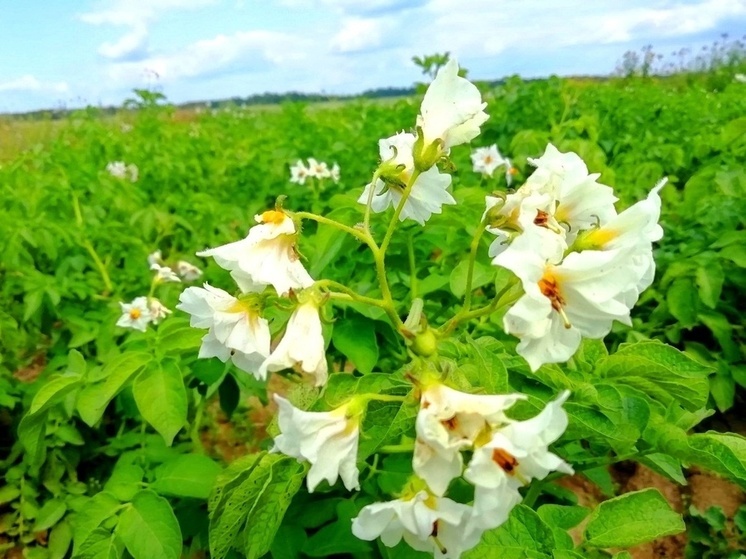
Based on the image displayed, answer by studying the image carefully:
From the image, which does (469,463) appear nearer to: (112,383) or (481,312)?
(481,312)

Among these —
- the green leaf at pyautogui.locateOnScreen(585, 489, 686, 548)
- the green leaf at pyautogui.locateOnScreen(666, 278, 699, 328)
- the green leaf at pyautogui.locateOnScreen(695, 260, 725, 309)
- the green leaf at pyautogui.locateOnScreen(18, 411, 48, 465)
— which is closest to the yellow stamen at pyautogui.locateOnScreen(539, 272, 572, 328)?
the green leaf at pyautogui.locateOnScreen(585, 489, 686, 548)

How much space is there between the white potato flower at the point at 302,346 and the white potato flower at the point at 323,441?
0.08 metres

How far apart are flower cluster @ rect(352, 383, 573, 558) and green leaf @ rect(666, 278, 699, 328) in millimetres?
1968

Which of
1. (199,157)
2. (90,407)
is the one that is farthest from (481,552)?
(199,157)

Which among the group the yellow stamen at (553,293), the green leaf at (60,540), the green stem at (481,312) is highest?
the yellow stamen at (553,293)

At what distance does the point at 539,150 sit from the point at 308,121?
3750 millimetres

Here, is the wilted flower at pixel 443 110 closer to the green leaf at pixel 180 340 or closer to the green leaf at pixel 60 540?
the green leaf at pixel 180 340

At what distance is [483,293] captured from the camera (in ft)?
8.11

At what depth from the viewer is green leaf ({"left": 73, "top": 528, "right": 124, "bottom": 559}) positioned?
1557mm

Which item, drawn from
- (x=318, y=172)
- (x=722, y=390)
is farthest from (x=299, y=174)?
(x=722, y=390)

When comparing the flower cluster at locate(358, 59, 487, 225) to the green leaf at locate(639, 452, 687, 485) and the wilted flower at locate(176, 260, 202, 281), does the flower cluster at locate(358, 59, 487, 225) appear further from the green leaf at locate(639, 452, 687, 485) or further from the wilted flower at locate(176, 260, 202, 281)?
the wilted flower at locate(176, 260, 202, 281)

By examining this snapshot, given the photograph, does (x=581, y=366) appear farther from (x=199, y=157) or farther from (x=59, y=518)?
(x=199, y=157)

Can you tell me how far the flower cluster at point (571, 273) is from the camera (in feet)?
2.97

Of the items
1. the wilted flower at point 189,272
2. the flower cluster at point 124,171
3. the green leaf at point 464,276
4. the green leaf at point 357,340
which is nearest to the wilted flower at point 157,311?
the wilted flower at point 189,272
